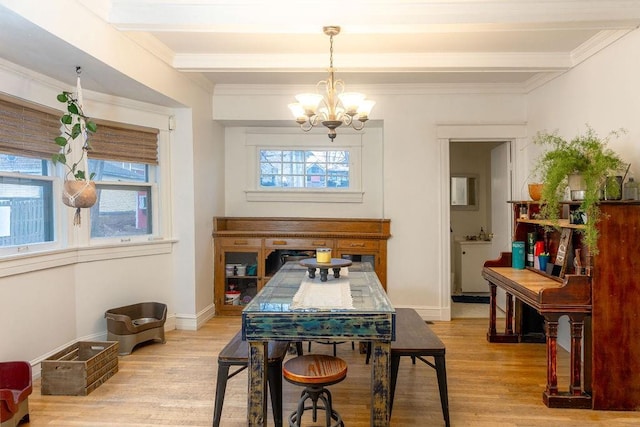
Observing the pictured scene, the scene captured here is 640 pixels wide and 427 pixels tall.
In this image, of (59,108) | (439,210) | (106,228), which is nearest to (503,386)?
(439,210)

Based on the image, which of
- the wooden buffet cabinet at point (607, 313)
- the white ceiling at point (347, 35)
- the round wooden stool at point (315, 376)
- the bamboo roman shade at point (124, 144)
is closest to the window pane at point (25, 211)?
the bamboo roman shade at point (124, 144)

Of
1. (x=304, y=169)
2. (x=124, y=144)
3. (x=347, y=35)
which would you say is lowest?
(x=304, y=169)

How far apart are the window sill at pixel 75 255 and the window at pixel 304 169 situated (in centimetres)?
147

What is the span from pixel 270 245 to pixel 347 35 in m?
2.42

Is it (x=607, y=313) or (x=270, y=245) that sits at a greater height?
(x=270, y=245)

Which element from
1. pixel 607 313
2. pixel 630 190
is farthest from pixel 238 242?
pixel 630 190

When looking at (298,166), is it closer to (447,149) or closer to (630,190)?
(447,149)

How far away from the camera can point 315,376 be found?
2.11 m

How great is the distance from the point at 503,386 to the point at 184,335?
2.83 meters

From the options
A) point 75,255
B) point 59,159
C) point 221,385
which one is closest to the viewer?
point 221,385

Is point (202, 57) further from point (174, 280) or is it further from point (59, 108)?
point (174, 280)

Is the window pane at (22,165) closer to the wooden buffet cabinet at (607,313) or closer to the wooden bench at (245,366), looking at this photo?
the wooden bench at (245,366)

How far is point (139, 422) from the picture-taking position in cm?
246

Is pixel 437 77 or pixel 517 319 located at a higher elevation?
pixel 437 77
